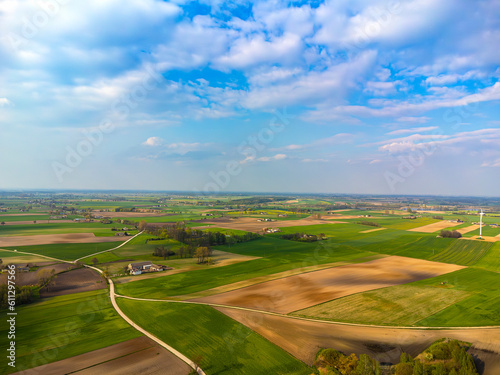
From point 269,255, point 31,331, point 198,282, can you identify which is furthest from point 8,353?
point 269,255

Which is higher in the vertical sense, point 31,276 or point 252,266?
point 31,276

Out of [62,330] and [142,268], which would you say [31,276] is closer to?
[142,268]

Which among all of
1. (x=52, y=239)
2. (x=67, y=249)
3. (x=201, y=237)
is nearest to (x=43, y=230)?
(x=52, y=239)

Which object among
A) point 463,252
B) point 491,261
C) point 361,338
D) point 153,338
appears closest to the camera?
point 153,338

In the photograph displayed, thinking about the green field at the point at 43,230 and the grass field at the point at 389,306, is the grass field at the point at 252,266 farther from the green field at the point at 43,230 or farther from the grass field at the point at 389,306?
the green field at the point at 43,230

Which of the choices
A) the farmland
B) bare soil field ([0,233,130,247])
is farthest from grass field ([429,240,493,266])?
bare soil field ([0,233,130,247])

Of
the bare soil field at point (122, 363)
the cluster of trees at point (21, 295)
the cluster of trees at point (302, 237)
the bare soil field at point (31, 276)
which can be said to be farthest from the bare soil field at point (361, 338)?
the cluster of trees at point (302, 237)

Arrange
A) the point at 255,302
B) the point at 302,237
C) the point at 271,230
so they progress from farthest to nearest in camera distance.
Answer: the point at 271,230 → the point at 302,237 → the point at 255,302
